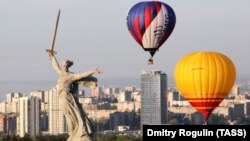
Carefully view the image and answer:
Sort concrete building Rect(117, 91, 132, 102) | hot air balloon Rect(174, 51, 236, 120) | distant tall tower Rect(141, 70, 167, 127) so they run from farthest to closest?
concrete building Rect(117, 91, 132, 102) < distant tall tower Rect(141, 70, 167, 127) < hot air balloon Rect(174, 51, 236, 120)

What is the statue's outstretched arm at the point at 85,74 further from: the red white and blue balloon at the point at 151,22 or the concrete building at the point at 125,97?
the concrete building at the point at 125,97

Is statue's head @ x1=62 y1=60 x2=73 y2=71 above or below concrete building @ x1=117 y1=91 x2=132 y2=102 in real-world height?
below

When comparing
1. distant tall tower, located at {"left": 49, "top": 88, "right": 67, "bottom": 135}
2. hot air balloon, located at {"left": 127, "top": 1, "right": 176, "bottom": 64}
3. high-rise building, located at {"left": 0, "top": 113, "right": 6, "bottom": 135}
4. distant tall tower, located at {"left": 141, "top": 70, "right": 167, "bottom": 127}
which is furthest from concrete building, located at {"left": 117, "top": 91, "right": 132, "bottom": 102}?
hot air balloon, located at {"left": 127, "top": 1, "right": 176, "bottom": 64}

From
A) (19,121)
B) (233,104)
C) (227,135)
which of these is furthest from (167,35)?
(233,104)

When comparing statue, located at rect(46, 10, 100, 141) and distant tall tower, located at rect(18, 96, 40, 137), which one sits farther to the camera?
distant tall tower, located at rect(18, 96, 40, 137)

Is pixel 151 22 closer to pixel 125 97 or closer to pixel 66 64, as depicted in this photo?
pixel 66 64

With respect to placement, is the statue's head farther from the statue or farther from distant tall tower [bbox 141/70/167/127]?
distant tall tower [bbox 141/70/167/127]

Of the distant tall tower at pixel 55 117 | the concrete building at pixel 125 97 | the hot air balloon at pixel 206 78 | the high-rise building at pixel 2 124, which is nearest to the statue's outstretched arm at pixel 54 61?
the hot air balloon at pixel 206 78

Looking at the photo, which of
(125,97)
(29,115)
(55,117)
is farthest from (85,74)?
(125,97)
